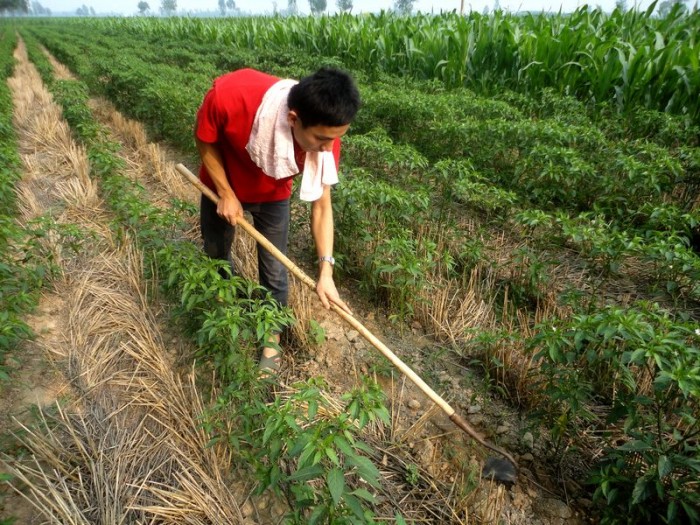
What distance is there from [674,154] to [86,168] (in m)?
6.41

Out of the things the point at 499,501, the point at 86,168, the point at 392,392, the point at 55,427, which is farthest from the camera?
the point at 86,168

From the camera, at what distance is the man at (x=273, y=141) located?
1.63 m

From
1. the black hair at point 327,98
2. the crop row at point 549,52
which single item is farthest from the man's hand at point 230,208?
the crop row at point 549,52

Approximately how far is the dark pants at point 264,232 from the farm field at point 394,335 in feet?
0.58

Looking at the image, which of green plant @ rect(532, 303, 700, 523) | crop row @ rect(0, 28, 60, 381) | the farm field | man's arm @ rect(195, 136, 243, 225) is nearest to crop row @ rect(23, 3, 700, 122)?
the farm field

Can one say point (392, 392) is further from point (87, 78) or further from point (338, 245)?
point (87, 78)

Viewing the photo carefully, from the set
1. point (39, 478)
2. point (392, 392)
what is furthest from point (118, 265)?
point (392, 392)

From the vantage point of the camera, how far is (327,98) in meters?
1.58

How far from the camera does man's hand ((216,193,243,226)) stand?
2088mm

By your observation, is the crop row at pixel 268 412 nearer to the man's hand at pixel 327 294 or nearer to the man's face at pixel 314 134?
the man's hand at pixel 327 294

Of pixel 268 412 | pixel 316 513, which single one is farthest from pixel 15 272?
pixel 316 513

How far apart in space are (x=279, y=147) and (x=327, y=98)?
0.39 metres

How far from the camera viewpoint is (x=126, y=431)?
212 centimetres

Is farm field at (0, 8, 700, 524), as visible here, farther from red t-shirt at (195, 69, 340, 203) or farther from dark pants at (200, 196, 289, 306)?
red t-shirt at (195, 69, 340, 203)
